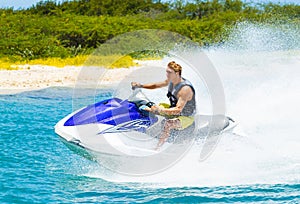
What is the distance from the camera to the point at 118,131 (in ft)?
20.9

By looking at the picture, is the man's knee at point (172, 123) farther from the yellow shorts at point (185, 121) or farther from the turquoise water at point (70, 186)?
the turquoise water at point (70, 186)

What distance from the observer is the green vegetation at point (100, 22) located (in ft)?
70.0

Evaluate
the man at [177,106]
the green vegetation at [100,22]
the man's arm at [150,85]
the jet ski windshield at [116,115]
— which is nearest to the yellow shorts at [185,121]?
the man at [177,106]

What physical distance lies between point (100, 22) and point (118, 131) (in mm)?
18851

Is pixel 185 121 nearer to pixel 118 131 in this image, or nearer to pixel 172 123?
pixel 172 123

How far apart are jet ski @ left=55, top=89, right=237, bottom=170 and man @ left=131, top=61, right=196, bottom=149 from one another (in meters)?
0.06

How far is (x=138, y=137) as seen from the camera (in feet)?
21.1

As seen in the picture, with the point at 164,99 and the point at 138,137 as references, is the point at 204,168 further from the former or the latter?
the point at 164,99

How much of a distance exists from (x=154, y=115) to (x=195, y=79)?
6726 millimetres

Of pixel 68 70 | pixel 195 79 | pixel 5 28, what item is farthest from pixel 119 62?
pixel 195 79

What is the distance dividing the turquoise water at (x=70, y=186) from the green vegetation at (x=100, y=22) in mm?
11900

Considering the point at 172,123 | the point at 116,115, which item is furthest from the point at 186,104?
the point at 116,115

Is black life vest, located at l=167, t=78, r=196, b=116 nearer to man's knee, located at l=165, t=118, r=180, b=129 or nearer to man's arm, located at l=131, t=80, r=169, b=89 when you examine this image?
man's knee, located at l=165, t=118, r=180, b=129

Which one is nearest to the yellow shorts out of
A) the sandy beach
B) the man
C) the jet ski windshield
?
the man
